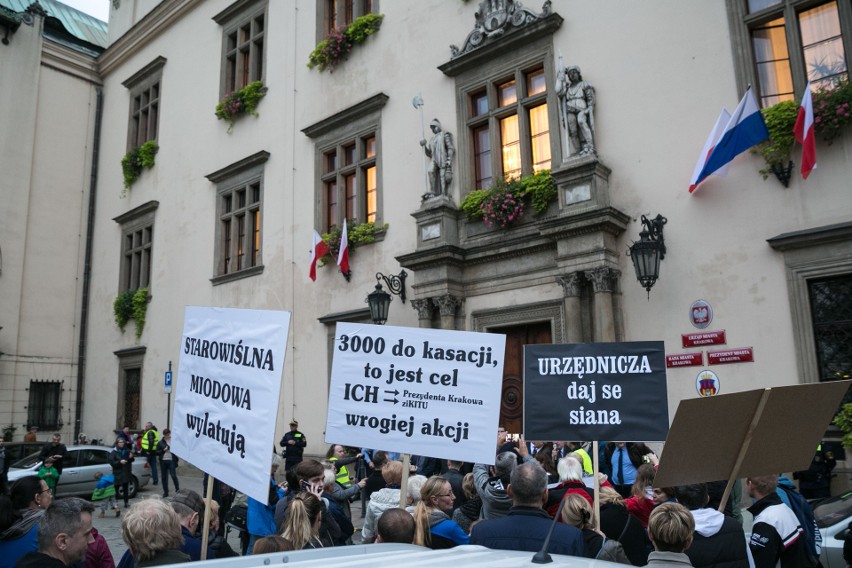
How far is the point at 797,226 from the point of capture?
10.9 m

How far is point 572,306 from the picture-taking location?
1270cm

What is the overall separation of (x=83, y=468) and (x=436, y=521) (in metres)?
14.6

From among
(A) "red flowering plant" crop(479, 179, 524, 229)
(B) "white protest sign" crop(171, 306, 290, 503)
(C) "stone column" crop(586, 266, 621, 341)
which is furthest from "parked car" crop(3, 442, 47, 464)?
(B) "white protest sign" crop(171, 306, 290, 503)

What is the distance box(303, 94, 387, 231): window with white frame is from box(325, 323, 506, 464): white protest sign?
1097cm

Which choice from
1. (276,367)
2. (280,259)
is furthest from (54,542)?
(280,259)

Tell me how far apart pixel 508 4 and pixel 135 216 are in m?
16.2

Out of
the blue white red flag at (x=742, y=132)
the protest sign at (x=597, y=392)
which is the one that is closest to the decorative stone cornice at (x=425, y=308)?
the blue white red flag at (x=742, y=132)

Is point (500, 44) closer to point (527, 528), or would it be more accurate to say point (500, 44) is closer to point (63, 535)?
point (527, 528)

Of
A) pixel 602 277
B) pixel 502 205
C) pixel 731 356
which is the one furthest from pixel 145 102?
pixel 731 356

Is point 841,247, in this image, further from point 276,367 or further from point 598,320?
point 276,367

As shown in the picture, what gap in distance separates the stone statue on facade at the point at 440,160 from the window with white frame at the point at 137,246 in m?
12.7

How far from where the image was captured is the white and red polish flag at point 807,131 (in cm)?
1030

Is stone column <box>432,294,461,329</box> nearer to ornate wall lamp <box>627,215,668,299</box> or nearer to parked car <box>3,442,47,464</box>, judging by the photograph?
ornate wall lamp <box>627,215,668,299</box>

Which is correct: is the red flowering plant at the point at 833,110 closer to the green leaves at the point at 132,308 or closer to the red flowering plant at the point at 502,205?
the red flowering plant at the point at 502,205
